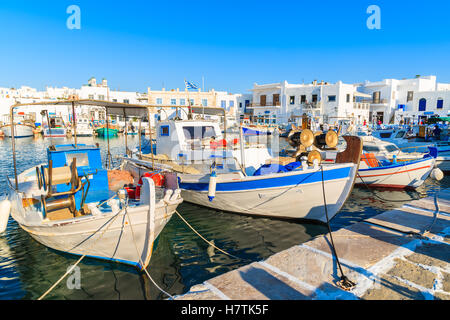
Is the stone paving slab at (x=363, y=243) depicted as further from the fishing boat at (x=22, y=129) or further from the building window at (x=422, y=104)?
the fishing boat at (x=22, y=129)

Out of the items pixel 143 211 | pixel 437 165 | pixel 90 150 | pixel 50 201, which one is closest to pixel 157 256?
pixel 143 211

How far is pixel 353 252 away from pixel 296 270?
129cm

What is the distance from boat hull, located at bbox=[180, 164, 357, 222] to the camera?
7820mm

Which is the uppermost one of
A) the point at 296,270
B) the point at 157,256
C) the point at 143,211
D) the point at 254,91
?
the point at 254,91

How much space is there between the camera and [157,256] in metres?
6.78

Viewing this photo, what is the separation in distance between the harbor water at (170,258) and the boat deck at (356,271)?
1.98 meters

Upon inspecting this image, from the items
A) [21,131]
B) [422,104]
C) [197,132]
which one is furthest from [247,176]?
[21,131]

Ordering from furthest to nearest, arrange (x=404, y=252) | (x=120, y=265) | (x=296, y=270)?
(x=120, y=265), (x=404, y=252), (x=296, y=270)

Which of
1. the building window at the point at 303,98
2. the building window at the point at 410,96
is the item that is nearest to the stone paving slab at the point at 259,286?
the building window at the point at 303,98

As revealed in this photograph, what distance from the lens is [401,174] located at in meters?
13.1

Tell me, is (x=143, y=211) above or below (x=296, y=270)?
above

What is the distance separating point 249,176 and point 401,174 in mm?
8973

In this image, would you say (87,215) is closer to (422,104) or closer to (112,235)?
(112,235)
